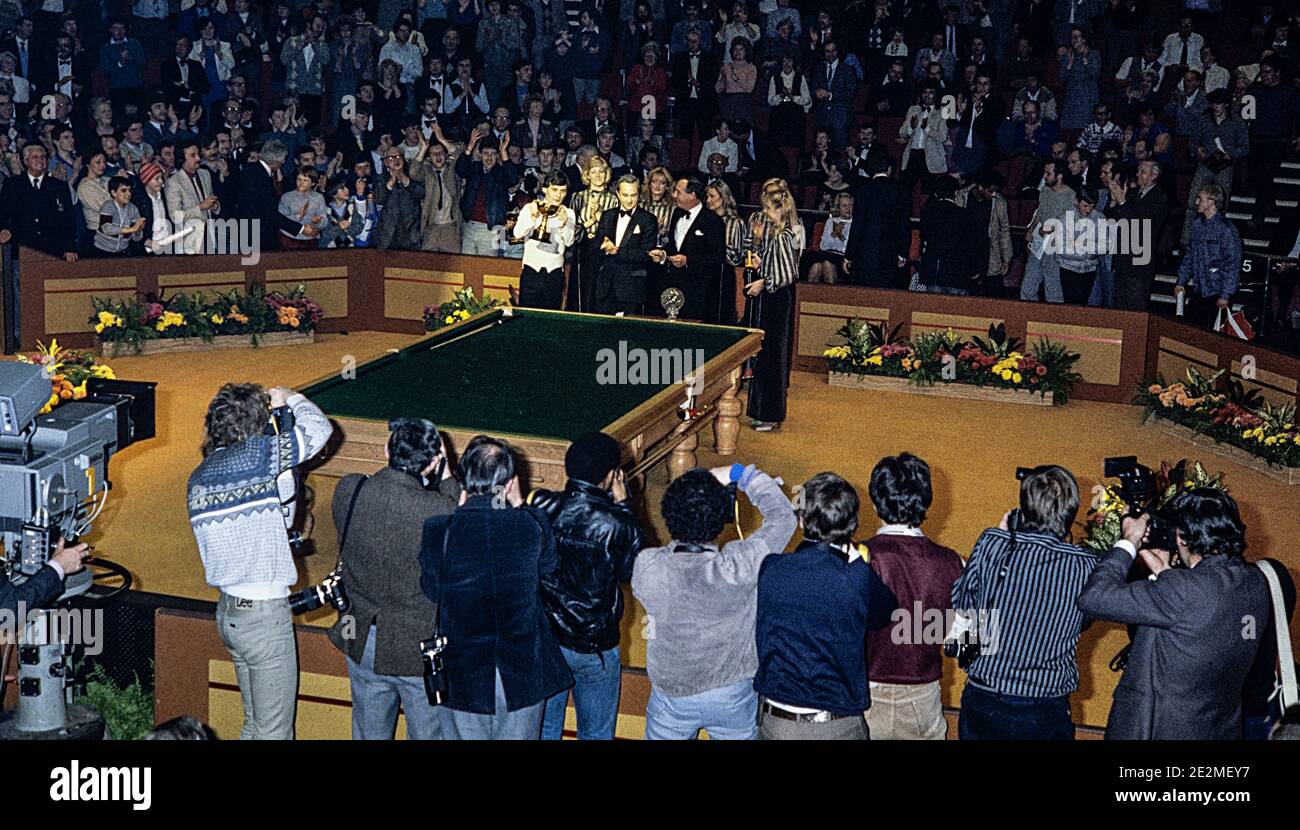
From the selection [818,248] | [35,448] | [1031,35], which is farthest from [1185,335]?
[35,448]

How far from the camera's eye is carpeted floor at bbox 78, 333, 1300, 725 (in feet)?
31.3

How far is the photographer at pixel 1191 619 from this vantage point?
5.33 metres

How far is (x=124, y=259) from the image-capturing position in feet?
50.8

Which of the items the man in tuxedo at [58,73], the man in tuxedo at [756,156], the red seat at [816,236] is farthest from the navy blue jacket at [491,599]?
the man in tuxedo at [58,73]

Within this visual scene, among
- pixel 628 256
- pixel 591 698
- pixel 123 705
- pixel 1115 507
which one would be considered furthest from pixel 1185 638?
pixel 628 256

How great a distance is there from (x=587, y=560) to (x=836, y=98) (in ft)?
46.9

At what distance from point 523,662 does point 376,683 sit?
74cm

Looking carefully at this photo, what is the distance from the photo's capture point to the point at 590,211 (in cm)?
1374

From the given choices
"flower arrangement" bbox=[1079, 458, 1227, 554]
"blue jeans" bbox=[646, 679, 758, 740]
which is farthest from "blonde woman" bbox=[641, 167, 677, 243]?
"blue jeans" bbox=[646, 679, 758, 740]

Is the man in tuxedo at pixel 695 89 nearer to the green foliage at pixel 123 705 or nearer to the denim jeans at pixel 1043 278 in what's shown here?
the denim jeans at pixel 1043 278

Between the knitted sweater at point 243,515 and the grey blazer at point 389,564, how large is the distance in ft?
0.99

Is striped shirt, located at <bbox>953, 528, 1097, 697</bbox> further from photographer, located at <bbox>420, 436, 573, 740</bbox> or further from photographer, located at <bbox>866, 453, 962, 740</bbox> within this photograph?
photographer, located at <bbox>420, 436, 573, 740</bbox>

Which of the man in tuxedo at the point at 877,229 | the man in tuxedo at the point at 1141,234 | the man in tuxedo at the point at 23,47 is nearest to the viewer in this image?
the man in tuxedo at the point at 1141,234

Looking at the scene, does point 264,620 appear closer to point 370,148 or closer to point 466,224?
point 466,224
